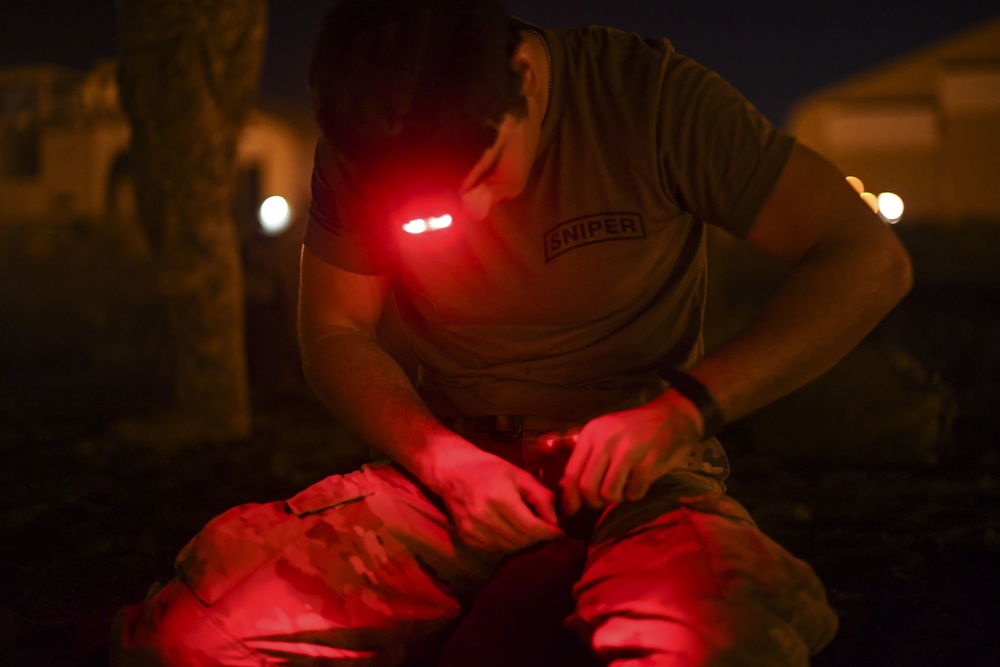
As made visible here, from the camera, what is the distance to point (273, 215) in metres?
7.52

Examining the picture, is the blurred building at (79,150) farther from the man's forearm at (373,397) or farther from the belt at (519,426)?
the belt at (519,426)

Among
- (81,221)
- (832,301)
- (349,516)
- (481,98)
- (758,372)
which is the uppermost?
(481,98)

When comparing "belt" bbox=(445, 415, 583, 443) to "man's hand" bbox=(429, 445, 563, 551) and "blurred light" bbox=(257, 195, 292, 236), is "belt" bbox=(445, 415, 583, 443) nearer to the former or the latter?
"man's hand" bbox=(429, 445, 563, 551)

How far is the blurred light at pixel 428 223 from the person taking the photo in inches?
63.1

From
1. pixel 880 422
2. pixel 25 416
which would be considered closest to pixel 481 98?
pixel 880 422

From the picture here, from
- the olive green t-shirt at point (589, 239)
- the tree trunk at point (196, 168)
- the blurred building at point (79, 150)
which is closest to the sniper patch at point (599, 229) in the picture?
the olive green t-shirt at point (589, 239)

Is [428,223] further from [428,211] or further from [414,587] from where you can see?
[414,587]

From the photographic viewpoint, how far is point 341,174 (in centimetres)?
193

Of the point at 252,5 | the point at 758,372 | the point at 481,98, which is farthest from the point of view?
the point at 252,5

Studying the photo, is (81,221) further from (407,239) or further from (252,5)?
(407,239)

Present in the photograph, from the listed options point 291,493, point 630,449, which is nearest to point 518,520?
point 630,449

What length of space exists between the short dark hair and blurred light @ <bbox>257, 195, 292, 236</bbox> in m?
6.12

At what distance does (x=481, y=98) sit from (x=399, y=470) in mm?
840

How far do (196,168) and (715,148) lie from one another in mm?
3229
